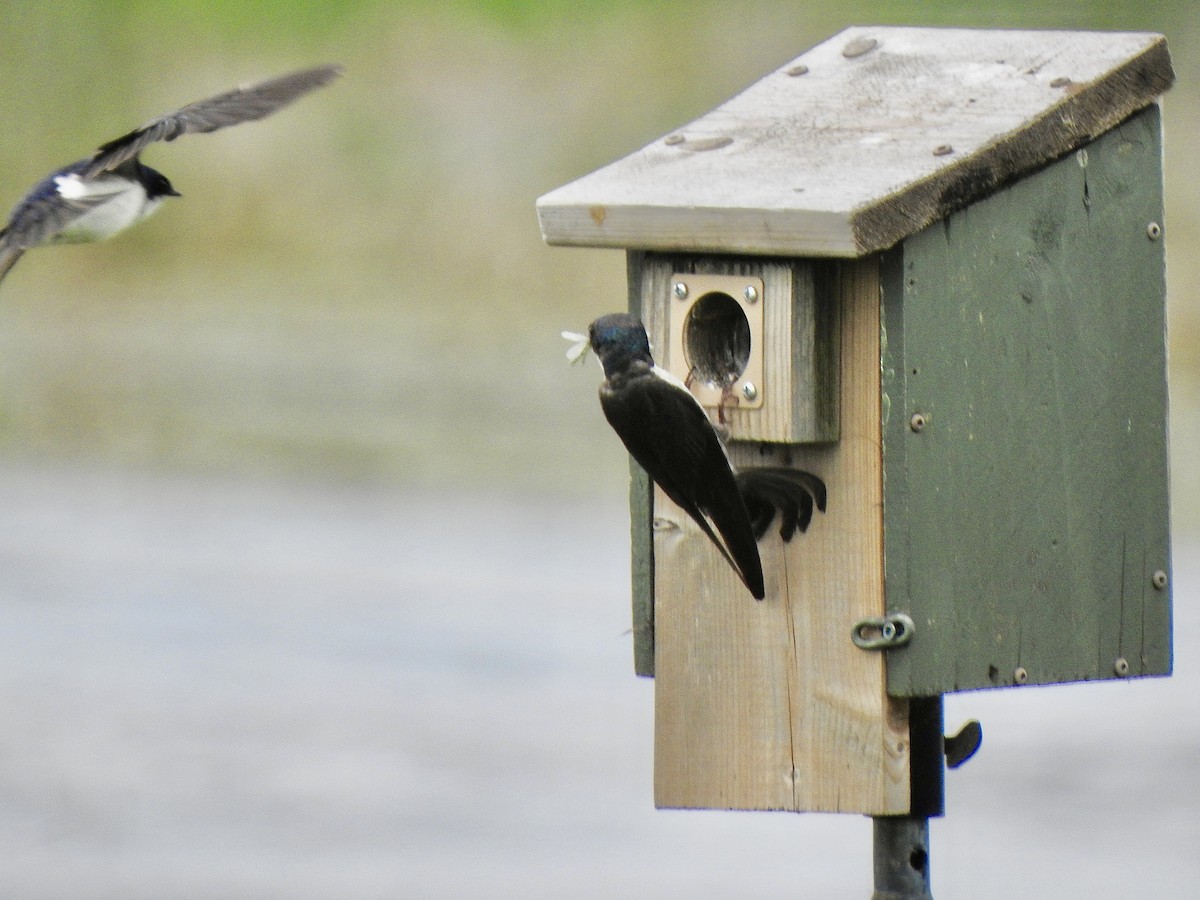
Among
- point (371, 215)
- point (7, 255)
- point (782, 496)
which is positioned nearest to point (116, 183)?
point (7, 255)

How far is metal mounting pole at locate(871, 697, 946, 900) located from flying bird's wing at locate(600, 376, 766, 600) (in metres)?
0.35

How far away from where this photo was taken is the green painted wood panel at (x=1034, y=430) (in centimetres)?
237

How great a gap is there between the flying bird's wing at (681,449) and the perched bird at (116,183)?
1044mm

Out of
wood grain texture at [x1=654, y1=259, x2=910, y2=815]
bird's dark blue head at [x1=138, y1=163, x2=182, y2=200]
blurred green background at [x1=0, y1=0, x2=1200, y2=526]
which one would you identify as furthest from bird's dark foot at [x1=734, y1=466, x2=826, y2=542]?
blurred green background at [x1=0, y1=0, x2=1200, y2=526]

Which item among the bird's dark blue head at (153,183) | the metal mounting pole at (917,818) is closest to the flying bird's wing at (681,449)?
the metal mounting pole at (917,818)

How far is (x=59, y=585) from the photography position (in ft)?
24.2

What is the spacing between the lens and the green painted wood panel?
2.37 metres

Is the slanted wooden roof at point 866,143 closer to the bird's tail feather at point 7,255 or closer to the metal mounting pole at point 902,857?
the metal mounting pole at point 902,857

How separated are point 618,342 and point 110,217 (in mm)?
1389

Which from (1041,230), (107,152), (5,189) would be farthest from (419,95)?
(1041,230)

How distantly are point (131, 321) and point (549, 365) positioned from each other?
2.06 meters

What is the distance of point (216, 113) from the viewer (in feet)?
11.6

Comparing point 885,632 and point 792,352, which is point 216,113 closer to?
point 792,352

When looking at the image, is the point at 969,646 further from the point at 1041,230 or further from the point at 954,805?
the point at 954,805
